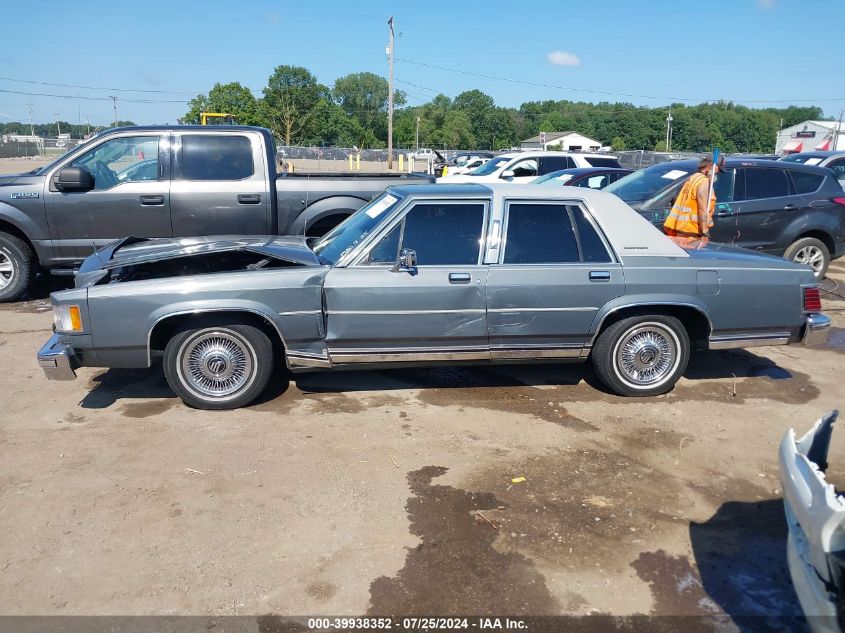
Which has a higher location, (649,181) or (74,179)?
(649,181)

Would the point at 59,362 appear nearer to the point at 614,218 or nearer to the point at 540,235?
the point at 540,235

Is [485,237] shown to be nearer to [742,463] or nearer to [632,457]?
[632,457]

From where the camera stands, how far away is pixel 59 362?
4723 mm

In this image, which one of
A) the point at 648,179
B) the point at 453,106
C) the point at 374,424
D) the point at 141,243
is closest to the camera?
the point at 374,424

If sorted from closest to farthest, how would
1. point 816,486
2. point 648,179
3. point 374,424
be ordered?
point 816,486 → point 374,424 → point 648,179

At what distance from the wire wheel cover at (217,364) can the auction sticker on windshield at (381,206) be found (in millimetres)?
1457

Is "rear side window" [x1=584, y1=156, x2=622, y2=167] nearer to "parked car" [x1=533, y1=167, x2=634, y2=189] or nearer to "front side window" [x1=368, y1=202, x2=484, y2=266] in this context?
"parked car" [x1=533, y1=167, x2=634, y2=189]

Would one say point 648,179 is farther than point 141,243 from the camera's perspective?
Yes

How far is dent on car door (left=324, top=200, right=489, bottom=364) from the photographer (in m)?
4.96

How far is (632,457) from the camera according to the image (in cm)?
451

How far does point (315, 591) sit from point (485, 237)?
2939mm

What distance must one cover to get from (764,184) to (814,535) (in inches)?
317

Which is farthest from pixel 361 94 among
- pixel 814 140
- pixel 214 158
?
pixel 214 158

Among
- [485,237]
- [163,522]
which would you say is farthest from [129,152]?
[163,522]
